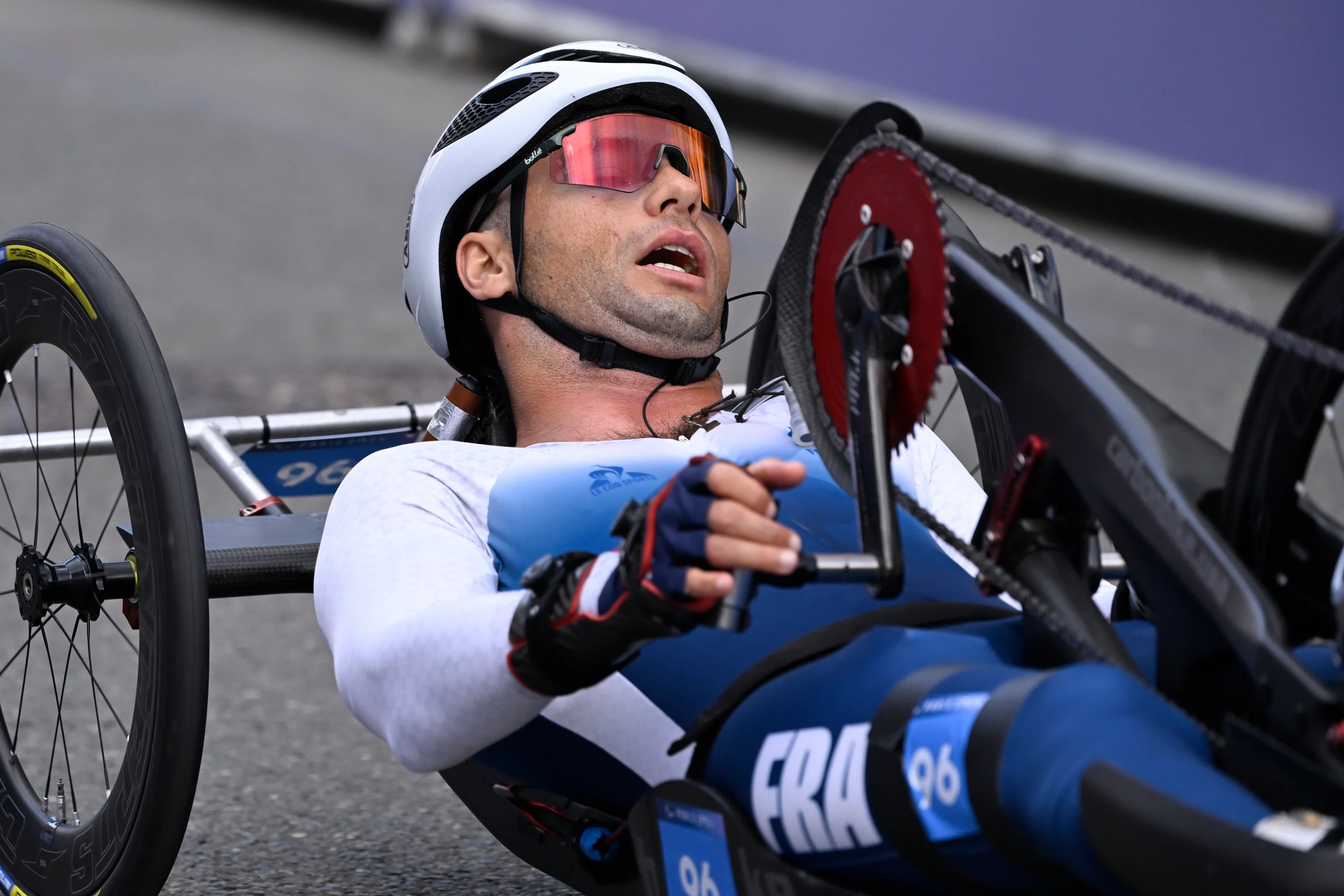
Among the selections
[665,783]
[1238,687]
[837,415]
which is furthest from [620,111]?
[1238,687]

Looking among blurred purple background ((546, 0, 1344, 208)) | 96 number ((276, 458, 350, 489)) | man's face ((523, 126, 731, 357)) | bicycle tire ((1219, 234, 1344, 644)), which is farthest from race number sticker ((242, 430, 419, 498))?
blurred purple background ((546, 0, 1344, 208))

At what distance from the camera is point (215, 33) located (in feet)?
34.8

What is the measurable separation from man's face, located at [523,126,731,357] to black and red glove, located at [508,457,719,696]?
0.89m

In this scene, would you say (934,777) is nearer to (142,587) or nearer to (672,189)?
(142,587)

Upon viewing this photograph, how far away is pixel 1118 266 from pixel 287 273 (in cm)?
582

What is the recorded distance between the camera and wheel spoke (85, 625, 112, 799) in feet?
9.41

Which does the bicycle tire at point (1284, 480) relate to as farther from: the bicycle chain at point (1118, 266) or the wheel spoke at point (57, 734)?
the wheel spoke at point (57, 734)

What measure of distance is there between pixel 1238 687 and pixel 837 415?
60 cm

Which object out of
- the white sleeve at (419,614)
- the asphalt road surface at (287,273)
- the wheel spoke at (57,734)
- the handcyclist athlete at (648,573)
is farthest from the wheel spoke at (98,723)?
the handcyclist athlete at (648,573)

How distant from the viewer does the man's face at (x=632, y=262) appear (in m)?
2.72

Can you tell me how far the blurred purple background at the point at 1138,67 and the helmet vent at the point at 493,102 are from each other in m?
5.03

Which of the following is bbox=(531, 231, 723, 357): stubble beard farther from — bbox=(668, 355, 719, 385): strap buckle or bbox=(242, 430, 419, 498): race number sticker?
bbox=(242, 430, 419, 498): race number sticker

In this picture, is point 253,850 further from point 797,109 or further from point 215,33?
point 215,33

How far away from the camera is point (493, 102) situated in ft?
9.50
